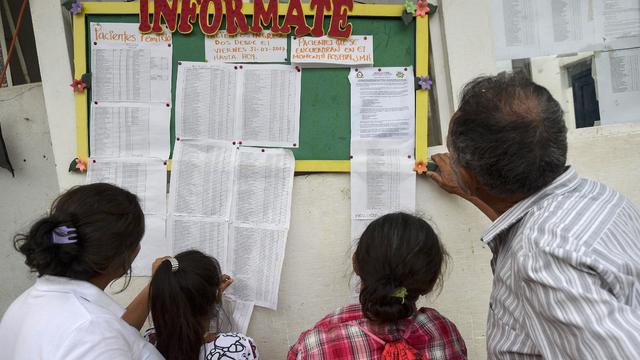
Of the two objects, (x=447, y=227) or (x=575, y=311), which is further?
(x=447, y=227)

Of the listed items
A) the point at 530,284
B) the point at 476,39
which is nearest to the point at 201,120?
the point at 476,39

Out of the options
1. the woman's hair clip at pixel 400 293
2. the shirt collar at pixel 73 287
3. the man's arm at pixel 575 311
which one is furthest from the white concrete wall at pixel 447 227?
the man's arm at pixel 575 311

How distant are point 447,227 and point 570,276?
134 cm

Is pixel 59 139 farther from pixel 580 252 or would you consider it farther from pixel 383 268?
pixel 580 252

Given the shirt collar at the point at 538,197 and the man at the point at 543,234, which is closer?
the man at the point at 543,234

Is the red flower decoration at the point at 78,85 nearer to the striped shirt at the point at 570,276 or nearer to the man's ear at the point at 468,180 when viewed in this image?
the man's ear at the point at 468,180

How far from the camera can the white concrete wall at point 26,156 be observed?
2473 millimetres

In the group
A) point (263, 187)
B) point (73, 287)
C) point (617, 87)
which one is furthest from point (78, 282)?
point (617, 87)

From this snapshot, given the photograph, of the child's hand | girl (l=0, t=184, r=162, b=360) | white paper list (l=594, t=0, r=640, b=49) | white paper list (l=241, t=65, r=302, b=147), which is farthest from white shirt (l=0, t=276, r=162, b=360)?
white paper list (l=594, t=0, r=640, b=49)

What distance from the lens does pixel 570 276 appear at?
928 millimetres

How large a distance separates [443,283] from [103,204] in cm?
153

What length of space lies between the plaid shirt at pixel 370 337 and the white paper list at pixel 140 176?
3.37 feet

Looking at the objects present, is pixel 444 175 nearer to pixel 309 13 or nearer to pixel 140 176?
pixel 309 13

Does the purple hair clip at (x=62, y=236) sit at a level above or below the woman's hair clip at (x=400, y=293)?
above
